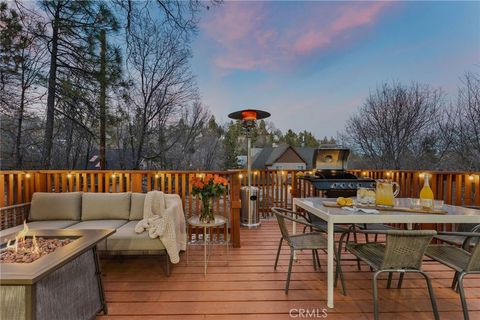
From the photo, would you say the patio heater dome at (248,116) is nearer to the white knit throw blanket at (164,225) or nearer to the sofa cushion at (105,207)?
the white knit throw blanket at (164,225)

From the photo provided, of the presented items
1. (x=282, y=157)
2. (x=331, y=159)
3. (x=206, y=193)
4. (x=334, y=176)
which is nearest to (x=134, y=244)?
(x=206, y=193)

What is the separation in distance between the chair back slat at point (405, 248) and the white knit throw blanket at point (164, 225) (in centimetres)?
204

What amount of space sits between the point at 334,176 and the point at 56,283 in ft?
13.1

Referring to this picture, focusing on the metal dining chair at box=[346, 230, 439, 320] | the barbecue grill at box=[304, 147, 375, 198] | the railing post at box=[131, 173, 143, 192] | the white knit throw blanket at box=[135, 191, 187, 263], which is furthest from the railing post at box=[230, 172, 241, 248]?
the metal dining chair at box=[346, 230, 439, 320]

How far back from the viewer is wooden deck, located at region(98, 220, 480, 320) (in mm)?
1911

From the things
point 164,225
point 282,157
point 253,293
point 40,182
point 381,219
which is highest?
point 282,157

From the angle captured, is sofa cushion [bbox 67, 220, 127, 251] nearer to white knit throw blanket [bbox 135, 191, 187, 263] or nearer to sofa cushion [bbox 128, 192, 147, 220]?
sofa cushion [bbox 128, 192, 147, 220]

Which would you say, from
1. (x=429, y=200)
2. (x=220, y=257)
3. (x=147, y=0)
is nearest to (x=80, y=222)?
(x=220, y=257)

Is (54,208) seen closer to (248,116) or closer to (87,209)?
(87,209)

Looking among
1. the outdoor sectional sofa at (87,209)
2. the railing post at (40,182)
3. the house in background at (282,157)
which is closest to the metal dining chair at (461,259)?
the outdoor sectional sofa at (87,209)

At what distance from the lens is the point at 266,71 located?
24.2 feet

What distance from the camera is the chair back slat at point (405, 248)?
5.41ft

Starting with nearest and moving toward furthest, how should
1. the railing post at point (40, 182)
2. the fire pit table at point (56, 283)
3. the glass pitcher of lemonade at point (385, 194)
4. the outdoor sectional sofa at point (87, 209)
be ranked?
1. the fire pit table at point (56, 283)
2. the glass pitcher of lemonade at point (385, 194)
3. the outdoor sectional sofa at point (87, 209)
4. the railing post at point (40, 182)

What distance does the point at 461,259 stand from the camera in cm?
190
